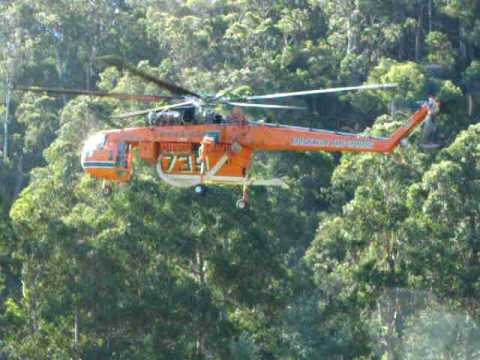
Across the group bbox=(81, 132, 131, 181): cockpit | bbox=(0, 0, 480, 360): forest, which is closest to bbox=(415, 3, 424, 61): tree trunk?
bbox=(0, 0, 480, 360): forest

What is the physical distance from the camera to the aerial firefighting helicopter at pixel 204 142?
29906 millimetres

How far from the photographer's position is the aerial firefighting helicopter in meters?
29.9

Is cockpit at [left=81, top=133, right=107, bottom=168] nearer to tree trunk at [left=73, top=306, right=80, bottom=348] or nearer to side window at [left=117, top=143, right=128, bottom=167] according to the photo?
side window at [left=117, top=143, right=128, bottom=167]

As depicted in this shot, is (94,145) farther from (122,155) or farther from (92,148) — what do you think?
Answer: (122,155)

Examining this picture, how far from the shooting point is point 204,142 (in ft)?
99.4

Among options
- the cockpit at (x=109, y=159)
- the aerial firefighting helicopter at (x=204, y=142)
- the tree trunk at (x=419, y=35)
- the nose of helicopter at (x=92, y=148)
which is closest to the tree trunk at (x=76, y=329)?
the nose of helicopter at (x=92, y=148)

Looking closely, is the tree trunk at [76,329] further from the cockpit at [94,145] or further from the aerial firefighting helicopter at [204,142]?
the aerial firefighting helicopter at [204,142]

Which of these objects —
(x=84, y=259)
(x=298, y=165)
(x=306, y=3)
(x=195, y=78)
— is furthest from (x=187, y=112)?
(x=306, y=3)

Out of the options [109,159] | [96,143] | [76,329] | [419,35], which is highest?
[419,35]

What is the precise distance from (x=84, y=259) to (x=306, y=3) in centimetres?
2954

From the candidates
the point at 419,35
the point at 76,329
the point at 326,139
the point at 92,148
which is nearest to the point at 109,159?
the point at 92,148

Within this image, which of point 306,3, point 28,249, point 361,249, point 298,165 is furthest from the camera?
point 306,3

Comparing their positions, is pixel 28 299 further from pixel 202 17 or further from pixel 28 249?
pixel 202 17

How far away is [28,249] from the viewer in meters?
39.0
